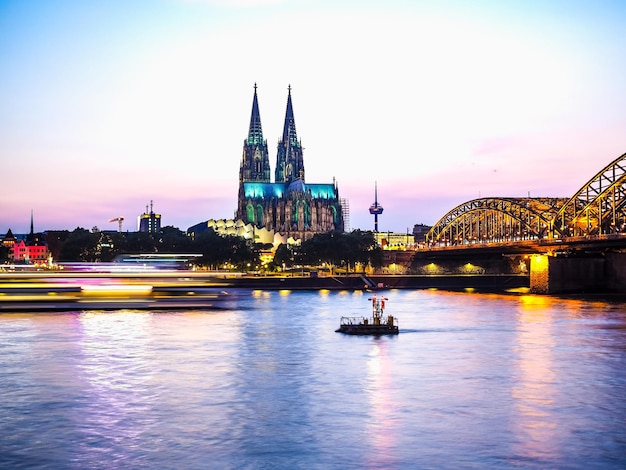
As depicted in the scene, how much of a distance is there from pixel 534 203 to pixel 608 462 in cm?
14052

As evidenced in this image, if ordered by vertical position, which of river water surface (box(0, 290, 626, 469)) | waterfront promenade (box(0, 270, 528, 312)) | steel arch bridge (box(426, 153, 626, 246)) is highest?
steel arch bridge (box(426, 153, 626, 246))

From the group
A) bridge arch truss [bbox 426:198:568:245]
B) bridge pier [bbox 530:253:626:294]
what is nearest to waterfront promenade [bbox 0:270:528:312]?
bridge pier [bbox 530:253:626:294]

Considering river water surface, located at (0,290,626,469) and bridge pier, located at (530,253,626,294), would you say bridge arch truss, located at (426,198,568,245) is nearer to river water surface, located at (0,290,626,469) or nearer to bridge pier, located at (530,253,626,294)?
bridge pier, located at (530,253,626,294)

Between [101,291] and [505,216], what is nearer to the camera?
[101,291]

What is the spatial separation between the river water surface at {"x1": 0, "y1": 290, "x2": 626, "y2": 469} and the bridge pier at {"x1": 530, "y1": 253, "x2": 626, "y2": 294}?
51.3 meters

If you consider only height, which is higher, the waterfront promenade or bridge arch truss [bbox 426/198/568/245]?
bridge arch truss [bbox 426/198/568/245]

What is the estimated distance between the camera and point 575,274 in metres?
121

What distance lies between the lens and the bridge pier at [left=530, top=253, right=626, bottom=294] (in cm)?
11900

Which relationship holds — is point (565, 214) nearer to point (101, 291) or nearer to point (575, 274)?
point (575, 274)

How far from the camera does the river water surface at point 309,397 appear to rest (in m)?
27.4

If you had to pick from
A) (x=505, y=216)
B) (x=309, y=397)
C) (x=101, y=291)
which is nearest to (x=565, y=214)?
(x=505, y=216)

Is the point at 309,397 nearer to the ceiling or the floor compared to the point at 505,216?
nearer to the floor

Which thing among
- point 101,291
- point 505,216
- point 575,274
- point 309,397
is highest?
point 505,216

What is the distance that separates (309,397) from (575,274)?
300ft
